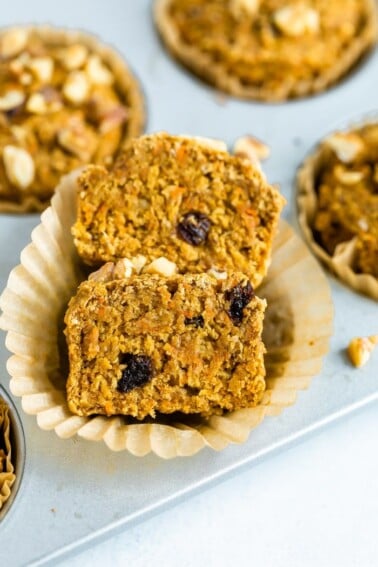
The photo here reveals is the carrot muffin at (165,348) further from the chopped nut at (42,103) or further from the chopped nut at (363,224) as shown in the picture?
the chopped nut at (42,103)

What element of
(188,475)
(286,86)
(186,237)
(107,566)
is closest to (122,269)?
(186,237)

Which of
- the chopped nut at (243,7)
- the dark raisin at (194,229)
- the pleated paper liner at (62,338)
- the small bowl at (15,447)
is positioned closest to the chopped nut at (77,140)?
the pleated paper liner at (62,338)

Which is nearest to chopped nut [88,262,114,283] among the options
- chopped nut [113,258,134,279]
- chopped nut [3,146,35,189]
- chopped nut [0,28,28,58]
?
chopped nut [113,258,134,279]

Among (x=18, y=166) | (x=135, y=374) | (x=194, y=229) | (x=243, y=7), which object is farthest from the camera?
(x=243, y=7)

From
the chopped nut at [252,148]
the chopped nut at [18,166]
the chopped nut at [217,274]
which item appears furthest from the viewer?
the chopped nut at [252,148]

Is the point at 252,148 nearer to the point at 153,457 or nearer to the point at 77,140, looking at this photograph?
the point at 77,140

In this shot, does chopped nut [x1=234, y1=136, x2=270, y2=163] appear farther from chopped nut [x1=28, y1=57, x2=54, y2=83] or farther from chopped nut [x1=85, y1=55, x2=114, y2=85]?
chopped nut [x1=28, y1=57, x2=54, y2=83]

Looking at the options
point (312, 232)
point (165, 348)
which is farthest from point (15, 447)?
point (312, 232)
